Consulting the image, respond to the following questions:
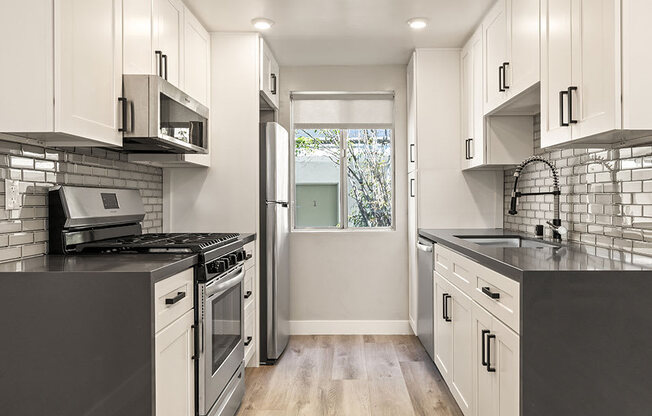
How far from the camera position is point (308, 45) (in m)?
3.98

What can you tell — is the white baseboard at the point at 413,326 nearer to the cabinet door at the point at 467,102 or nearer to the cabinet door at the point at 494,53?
the cabinet door at the point at 467,102

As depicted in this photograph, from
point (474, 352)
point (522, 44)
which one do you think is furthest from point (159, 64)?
point (474, 352)

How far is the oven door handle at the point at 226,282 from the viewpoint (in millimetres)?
2367

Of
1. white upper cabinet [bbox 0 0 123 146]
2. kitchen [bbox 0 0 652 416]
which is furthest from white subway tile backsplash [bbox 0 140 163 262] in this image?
white upper cabinet [bbox 0 0 123 146]

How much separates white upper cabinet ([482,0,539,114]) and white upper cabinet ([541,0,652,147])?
0.15 m

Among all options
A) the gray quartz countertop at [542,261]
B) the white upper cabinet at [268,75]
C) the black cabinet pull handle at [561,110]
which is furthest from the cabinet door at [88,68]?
the black cabinet pull handle at [561,110]

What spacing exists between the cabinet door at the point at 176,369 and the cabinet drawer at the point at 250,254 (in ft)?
3.83

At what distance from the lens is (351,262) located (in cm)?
457

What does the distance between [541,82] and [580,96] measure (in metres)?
0.39

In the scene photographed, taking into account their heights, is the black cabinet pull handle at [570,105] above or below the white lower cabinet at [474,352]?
above

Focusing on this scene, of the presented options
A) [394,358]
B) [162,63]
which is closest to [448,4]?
[162,63]

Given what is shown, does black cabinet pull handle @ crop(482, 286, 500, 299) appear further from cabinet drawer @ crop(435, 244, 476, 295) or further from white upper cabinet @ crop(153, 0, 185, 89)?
white upper cabinet @ crop(153, 0, 185, 89)

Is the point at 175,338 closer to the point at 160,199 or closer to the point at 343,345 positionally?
the point at 160,199

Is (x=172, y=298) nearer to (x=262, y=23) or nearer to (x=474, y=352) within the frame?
(x=474, y=352)
